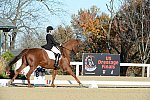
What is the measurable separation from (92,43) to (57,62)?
3260 cm

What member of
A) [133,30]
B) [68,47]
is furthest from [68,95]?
[133,30]

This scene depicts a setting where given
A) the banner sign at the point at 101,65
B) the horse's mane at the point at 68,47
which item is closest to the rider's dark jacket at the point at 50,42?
the horse's mane at the point at 68,47

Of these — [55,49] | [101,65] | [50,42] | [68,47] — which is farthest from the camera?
[101,65]

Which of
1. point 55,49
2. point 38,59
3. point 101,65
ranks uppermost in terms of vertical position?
point 55,49

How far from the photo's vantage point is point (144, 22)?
134 ft

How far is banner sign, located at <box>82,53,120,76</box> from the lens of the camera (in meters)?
28.2

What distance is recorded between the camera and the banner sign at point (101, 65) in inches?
1109

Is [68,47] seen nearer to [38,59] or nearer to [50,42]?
[50,42]

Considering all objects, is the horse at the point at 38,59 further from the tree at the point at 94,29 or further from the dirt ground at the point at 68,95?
the tree at the point at 94,29

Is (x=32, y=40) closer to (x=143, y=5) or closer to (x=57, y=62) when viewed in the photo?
(x=143, y=5)

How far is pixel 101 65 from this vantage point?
28422 mm

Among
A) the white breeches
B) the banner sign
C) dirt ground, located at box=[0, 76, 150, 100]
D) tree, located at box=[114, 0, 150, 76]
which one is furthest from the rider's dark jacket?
tree, located at box=[114, 0, 150, 76]

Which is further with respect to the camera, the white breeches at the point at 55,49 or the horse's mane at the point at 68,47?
the horse's mane at the point at 68,47

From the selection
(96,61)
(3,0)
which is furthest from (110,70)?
(3,0)
